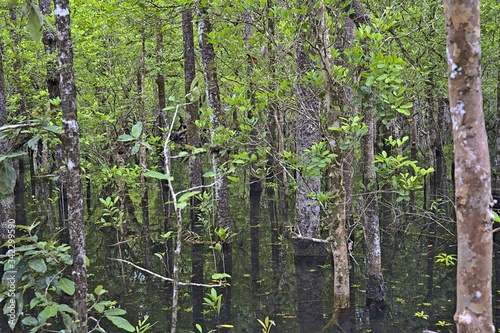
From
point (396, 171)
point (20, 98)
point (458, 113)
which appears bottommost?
point (396, 171)

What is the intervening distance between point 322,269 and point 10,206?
7.42m

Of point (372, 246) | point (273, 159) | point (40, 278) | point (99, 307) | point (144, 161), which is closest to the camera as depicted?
point (40, 278)

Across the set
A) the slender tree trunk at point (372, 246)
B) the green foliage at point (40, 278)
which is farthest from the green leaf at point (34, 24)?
the slender tree trunk at point (372, 246)

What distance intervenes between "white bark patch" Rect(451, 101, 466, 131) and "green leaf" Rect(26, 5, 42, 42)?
258cm

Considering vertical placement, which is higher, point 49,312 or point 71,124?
point 71,124

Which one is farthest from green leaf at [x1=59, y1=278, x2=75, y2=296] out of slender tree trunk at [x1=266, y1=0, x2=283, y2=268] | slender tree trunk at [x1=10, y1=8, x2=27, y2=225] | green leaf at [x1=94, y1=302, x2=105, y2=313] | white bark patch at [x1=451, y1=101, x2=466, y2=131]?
slender tree trunk at [x1=10, y1=8, x2=27, y2=225]

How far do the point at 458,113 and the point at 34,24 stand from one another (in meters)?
2.64

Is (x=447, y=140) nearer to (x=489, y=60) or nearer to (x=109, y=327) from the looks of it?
(x=489, y=60)

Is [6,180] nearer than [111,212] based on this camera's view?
Yes

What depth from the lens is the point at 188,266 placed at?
447 inches

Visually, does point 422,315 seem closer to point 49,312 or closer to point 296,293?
point 296,293

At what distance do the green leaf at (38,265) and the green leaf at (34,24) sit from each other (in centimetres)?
147

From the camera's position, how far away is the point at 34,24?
310 centimetres

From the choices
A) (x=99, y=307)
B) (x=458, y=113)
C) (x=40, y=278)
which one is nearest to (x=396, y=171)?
(x=458, y=113)
